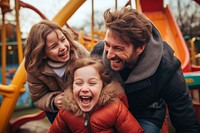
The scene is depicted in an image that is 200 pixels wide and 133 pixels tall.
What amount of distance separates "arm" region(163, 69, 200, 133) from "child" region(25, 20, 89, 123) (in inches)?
19.1

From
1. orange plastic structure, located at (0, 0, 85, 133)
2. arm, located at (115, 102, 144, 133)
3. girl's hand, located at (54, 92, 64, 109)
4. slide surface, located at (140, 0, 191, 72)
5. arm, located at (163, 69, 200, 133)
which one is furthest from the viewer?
slide surface, located at (140, 0, 191, 72)

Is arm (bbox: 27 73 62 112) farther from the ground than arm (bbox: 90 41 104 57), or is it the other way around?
arm (bbox: 90 41 104 57)

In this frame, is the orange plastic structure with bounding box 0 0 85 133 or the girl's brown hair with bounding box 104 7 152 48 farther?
the orange plastic structure with bounding box 0 0 85 133

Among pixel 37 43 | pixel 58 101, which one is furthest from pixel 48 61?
pixel 58 101

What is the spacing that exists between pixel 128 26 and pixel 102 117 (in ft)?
1.24

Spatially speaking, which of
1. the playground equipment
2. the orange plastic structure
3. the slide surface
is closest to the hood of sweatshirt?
the playground equipment

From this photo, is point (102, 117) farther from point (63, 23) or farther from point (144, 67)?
point (63, 23)

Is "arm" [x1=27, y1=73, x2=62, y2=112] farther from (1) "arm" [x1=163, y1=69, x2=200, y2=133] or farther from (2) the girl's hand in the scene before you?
(1) "arm" [x1=163, y1=69, x2=200, y2=133]

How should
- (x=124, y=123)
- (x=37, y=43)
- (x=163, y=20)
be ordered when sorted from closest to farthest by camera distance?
(x=124, y=123) → (x=37, y=43) → (x=163, y=20)

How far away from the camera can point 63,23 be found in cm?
187

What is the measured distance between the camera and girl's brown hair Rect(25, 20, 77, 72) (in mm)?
1269

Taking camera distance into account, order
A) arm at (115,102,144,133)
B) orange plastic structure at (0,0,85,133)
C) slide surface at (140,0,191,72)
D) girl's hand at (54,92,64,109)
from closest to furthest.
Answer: arm at (115,102,144,133) < girl's hand at (54,92,64,109) < orange plastic structure at (0,0,85,133) < slide surface at (140,0,191,72)

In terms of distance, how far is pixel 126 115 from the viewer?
104 cm

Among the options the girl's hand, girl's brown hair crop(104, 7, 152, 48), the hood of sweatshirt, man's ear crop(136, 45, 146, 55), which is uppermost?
girl's brown hair crop(104, 7, 152, 48)
